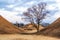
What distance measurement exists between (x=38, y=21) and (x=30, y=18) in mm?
2862

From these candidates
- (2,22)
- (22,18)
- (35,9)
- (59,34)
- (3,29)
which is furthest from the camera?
(22,18)

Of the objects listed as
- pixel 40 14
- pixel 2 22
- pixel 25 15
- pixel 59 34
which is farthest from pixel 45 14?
pixel 59 34

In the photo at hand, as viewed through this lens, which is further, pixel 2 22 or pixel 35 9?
pixel 35 9

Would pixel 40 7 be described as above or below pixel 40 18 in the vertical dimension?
above

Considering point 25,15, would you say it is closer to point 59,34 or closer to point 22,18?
point 22,18

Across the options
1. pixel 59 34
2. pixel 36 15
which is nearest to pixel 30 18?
pixel 36 15

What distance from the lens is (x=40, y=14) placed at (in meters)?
61.4

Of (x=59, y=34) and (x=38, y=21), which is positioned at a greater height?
(x=59, y=34)

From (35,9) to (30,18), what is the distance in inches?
138

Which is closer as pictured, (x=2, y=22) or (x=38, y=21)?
(x=2, y=22)

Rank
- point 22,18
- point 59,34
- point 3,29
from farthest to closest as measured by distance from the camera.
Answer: point 22,18 → point 3,29 → point 59,34

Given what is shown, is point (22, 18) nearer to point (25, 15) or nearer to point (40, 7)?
point (25, 15)

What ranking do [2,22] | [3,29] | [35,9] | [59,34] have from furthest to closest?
[35,9], [2,22], [3,29], [59,34]

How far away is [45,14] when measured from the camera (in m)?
61.7
